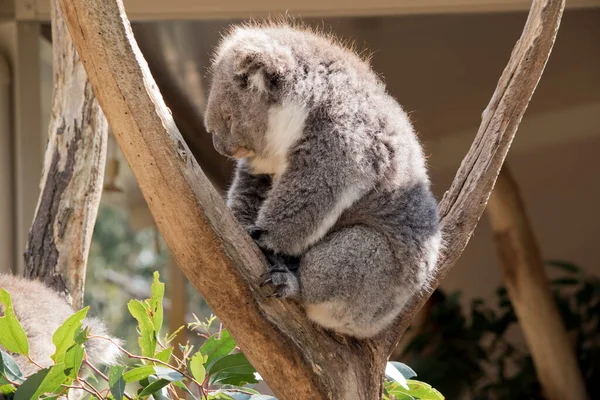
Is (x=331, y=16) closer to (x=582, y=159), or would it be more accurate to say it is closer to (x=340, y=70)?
(x=340, y=70)

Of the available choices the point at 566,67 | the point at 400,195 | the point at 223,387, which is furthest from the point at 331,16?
the point at 223,387

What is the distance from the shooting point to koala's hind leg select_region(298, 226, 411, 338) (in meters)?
2.07

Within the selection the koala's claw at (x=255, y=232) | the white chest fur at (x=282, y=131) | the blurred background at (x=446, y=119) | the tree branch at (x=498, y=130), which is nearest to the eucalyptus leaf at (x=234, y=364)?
the koala's claw at (x=255, y=232)

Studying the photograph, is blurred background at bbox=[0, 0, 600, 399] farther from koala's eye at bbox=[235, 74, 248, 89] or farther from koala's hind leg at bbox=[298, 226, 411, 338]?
koala's hind leg at bbox=[298, 226, 411, 338]

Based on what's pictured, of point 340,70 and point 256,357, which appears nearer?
point 256,357

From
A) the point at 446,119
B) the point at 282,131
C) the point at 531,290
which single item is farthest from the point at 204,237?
the point at 446,119

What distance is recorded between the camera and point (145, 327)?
6.80ft

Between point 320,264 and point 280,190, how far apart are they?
232 mm

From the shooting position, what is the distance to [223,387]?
2.27 meters

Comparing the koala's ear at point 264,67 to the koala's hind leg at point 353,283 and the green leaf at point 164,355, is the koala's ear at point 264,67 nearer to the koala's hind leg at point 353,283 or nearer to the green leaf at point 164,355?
the koala's hind leg at point 353,283

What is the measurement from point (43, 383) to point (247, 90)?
99cm

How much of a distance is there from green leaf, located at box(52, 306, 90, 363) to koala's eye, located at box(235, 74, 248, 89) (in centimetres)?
81

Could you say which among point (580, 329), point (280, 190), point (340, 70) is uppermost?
point (340, 70)

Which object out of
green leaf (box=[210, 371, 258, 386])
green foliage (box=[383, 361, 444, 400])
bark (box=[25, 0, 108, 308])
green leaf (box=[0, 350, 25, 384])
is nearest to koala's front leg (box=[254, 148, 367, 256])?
green leaf (box=[210, 371, 258, 386])
